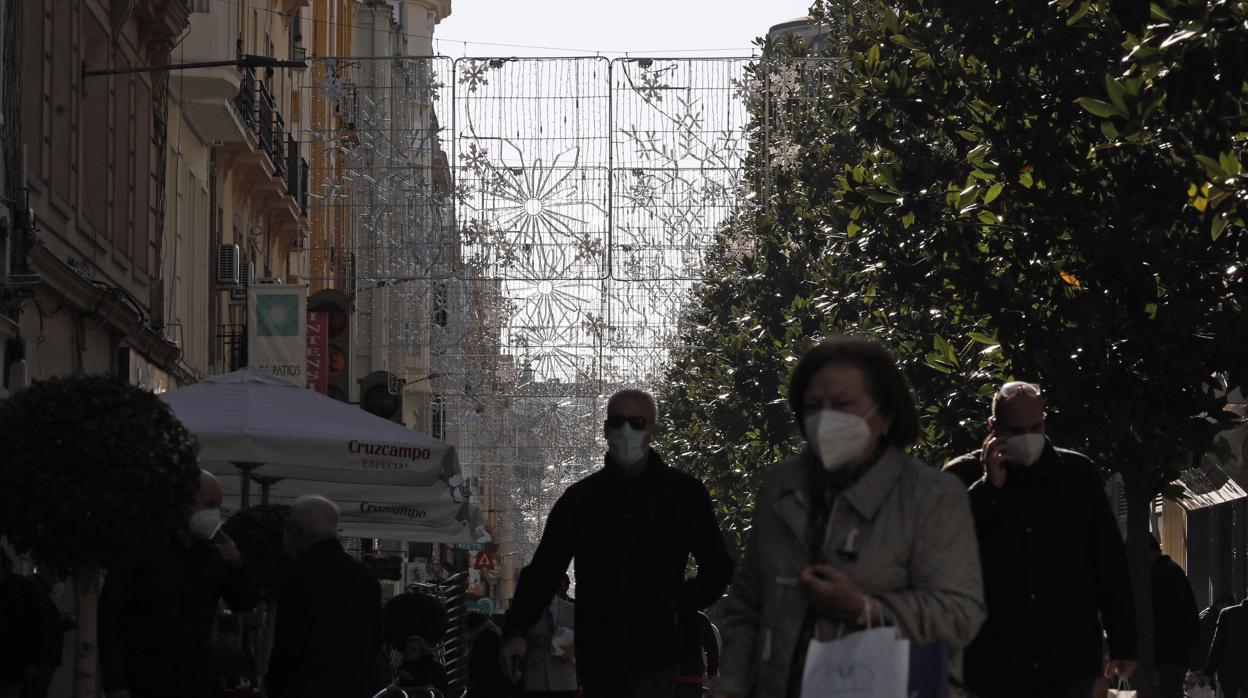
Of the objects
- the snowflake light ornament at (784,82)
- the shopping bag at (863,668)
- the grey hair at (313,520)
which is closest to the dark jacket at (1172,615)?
the grey hair at (313,520)

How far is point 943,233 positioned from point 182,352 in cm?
1776

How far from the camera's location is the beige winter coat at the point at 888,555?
545 centimetres

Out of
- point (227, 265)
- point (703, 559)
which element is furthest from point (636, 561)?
point (227, 265)

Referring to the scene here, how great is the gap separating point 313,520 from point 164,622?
42.1 inches

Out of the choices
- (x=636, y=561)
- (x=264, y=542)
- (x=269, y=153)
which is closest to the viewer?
(x=636, y=561)

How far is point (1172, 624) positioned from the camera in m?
17.9

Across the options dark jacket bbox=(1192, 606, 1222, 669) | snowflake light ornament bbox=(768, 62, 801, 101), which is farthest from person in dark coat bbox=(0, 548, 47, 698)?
snowflake light ornament bbox=(768, 62, 801, 101)

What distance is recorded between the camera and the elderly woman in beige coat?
5418 millimetres

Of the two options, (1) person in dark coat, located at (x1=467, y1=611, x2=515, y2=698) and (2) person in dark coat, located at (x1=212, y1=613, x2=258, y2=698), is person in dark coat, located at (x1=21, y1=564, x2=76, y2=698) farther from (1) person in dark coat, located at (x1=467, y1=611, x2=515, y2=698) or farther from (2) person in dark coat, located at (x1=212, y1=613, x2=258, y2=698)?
(1) person in dark coat, located at (x1=467, y1=611, x2=515, y2=698)

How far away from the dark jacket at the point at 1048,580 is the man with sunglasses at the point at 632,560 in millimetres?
1114

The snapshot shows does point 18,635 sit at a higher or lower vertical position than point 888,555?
lower

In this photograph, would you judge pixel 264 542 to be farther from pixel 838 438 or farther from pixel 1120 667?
pixel 838 438

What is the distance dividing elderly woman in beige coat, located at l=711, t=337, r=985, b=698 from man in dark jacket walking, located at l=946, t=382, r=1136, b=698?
7.58 ft

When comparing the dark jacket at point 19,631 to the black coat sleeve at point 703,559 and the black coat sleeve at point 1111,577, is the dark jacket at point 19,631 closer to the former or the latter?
the black coat sleeve at point 703,559
